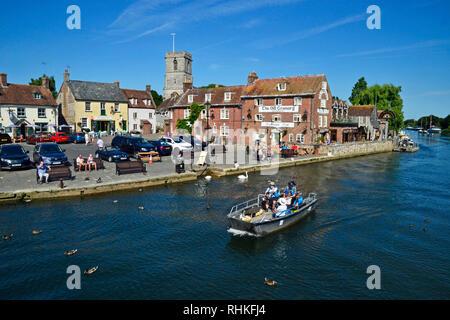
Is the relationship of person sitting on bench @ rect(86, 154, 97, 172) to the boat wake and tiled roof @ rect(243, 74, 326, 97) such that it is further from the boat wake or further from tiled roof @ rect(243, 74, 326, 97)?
tiled roof @ rect(243, 74, 326, 97)

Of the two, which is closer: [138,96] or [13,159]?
[13,159]

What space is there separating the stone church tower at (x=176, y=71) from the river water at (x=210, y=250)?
6314 cm

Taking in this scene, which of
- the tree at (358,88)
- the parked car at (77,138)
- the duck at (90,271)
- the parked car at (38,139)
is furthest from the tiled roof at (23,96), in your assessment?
the tree at (358,88)

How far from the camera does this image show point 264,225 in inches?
596

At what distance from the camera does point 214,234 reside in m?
15.5

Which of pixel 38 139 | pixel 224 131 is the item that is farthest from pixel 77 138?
pixel 224 131

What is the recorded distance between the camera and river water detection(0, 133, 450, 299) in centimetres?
1107

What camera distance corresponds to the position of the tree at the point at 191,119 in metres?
53.3

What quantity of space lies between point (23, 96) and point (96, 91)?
1214 centimetres

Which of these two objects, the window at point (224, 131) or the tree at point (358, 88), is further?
the tree at point (358, 88)

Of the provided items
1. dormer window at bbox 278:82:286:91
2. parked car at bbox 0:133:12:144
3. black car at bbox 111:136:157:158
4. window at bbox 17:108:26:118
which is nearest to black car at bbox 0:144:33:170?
black car at bbox 111:136:157:158

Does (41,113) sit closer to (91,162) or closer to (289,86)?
(91,162)

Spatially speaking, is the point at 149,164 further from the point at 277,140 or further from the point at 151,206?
the point at 277,140

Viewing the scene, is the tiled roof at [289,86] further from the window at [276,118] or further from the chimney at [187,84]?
the chimney at [187,84]
